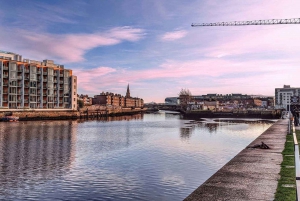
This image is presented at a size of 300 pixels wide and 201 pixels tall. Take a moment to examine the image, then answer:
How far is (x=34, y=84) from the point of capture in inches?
5610

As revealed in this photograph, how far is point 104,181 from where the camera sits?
80.5ft

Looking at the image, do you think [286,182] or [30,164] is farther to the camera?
[30,164]

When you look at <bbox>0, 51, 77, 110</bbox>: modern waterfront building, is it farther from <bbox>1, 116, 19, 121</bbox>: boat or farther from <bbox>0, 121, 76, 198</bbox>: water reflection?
<bbox>0, 121, 76, 198</bbox>: water reflection

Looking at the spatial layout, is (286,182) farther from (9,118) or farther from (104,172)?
(9,118)

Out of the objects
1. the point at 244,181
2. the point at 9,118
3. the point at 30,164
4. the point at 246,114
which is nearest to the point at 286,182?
the point at 244,181

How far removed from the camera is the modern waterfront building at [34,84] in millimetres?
131750

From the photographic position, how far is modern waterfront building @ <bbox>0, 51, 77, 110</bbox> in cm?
13175

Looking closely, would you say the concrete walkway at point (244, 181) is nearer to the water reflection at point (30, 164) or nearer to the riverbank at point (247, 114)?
the water reflection at point (30, 164)

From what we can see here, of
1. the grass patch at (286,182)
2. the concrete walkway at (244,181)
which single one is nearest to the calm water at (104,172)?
the concrete walkway at (244,181)

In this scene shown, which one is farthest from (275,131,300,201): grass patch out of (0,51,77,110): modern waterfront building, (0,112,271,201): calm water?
(0,51,77,110): modern waterfront building

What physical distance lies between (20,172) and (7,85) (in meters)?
115

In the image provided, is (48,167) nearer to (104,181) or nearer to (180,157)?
(104,181)

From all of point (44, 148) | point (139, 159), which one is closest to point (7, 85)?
point (44, 148)

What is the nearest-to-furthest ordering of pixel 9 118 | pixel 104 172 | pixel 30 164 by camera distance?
1. pixel 104 172
2. pixel 30 164
3. pixel 9 118
